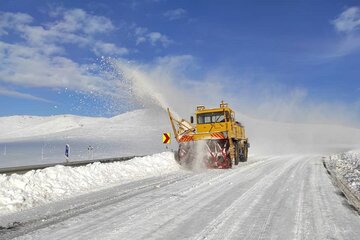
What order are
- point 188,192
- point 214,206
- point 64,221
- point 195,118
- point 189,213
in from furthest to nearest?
point 195,118 < point 188,192 < point 214,206 < point 189,213 < point 64,221

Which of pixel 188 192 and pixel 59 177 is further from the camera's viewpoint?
pixel 59 177

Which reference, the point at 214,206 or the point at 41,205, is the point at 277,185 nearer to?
the point at 214,206

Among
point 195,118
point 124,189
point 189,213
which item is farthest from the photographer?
point 195,118

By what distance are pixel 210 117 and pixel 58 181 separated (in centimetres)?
1183

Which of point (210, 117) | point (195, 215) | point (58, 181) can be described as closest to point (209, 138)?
point (210, 117)

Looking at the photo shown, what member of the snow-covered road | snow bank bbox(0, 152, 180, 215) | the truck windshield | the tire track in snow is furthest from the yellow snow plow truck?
the tire track in snow

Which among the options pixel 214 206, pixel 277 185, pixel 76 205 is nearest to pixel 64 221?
pixel 76 205

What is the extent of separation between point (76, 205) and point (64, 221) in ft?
6.04

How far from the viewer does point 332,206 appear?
8922mm

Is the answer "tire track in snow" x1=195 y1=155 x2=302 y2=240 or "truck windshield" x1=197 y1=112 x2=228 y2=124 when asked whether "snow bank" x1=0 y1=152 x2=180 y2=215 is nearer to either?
"tire track in snow" x1=195 y1=155 x2=302 y2=240

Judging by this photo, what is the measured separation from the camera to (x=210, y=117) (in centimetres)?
2248

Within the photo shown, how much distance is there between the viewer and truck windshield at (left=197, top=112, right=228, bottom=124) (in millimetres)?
22277

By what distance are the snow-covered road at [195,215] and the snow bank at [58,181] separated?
0.77 m

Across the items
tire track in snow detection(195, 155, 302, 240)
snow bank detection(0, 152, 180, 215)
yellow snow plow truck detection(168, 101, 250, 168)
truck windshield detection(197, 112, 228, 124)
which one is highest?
truck windshield detection(197, 112, 228, 124)
